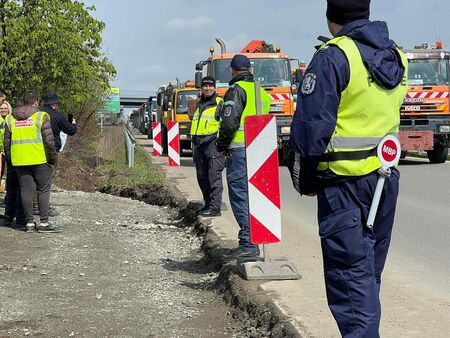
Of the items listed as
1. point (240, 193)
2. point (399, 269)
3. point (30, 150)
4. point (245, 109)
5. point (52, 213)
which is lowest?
point (52, 213)

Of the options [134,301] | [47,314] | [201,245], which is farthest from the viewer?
[201,245]

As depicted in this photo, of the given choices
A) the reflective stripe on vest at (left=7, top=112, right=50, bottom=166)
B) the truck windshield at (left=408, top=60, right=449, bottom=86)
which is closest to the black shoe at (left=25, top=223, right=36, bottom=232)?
the reflective stripe on vest at (left=7, top=112, right=50, bottom=166)

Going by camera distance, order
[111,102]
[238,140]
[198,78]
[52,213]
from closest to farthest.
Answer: [238,140], [52,213], [198,78], [111,102]

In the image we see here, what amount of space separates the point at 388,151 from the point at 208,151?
655cm

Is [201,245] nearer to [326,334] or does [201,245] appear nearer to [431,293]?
[431,293]

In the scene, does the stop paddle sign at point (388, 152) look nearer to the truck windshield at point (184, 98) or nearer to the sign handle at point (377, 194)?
the sign handle at point (377, 194)

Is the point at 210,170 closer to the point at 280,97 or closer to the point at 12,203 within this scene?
the point at 12,203

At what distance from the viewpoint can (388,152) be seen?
135 inches

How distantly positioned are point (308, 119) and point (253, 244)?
3.81 meters

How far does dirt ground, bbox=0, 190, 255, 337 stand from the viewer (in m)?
5.47

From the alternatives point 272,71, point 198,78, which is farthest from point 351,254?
point 272,71

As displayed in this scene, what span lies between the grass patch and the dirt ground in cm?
445

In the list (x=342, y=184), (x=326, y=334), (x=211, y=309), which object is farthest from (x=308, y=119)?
(x=211, y=309)

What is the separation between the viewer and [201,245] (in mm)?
8648
